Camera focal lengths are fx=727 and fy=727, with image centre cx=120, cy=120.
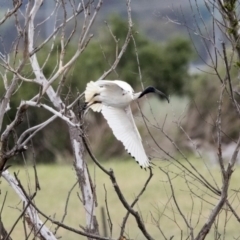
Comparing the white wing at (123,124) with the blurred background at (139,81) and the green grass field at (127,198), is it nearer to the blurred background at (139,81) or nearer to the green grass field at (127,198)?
the green grass field at (127,198)

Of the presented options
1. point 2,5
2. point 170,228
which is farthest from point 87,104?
point 170,228

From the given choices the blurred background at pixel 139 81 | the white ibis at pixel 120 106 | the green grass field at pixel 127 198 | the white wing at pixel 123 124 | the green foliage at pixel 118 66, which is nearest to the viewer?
the white ibis at pixel 120 106

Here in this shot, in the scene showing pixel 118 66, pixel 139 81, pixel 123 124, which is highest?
pixel 118 66

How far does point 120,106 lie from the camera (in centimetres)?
427

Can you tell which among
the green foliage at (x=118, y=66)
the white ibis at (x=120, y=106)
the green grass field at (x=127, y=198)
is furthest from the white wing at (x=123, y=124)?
the green foliage at (x=118, y=66)

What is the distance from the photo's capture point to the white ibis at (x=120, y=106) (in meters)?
4.04

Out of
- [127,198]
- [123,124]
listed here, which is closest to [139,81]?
[127,198]

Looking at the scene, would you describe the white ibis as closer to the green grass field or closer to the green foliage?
the green grass field

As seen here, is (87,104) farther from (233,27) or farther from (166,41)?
(166,41)

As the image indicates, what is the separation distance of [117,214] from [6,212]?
169 centimetres

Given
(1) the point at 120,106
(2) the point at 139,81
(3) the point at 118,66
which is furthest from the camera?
(3) the point at 118,66

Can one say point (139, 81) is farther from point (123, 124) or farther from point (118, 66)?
point (123, 124)

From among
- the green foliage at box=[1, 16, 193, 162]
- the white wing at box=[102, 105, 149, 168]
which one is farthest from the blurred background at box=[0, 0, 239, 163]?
the white wing at box=[102, 105, 149, 168]

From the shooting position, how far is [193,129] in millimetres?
13219
